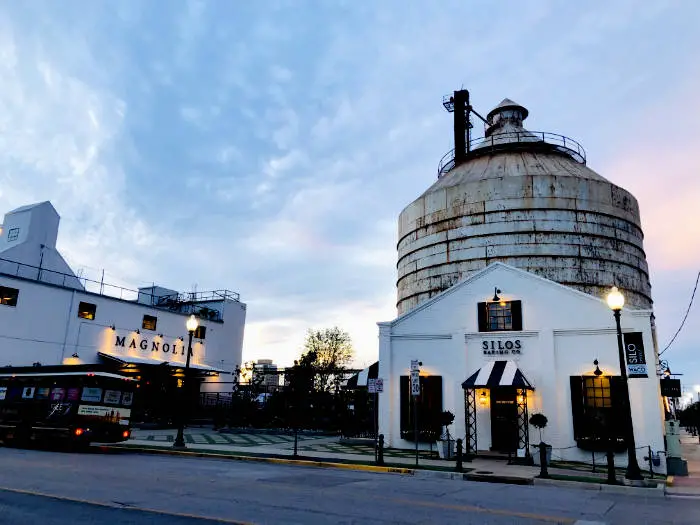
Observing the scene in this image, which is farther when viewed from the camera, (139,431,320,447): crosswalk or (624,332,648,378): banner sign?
(139,431,320,447): crosswalk

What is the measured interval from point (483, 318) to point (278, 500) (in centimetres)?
1592

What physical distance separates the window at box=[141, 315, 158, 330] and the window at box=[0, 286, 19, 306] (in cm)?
1019

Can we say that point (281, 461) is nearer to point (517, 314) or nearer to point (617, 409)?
point (517, 314)

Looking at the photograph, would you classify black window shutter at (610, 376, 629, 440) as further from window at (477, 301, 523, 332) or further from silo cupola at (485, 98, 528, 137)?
silo cupola at (485, 98, 528, 137)

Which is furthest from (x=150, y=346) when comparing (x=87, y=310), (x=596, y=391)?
(x=596, y=391)

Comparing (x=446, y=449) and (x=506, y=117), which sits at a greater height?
(x=506, y=117)

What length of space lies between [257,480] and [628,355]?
478 inches

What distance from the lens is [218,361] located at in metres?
50.8

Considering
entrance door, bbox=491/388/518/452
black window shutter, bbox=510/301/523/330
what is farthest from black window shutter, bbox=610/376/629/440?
black window shutter, bbox=510/301/523/330

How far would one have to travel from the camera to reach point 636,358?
17.7 m

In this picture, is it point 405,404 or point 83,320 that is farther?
point 83,320

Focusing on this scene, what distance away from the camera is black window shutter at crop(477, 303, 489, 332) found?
24.1 metres

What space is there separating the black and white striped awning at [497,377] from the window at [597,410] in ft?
6.07

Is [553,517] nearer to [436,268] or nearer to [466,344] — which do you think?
[466,344]
